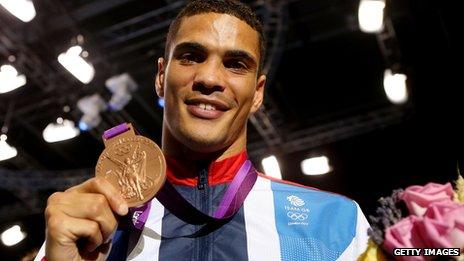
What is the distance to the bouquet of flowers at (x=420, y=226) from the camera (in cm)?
86

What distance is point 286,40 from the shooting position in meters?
7.29

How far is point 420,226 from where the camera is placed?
2.92ft

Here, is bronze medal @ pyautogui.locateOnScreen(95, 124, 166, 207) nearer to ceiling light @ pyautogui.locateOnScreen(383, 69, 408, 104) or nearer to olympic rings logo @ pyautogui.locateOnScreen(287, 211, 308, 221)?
olympic rings logo @ pyautogui.locateOnScreen(287, 211, 308, 221)

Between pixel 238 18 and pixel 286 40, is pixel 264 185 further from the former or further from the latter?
pixel 286 40

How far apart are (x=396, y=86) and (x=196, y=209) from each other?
607 centimetres

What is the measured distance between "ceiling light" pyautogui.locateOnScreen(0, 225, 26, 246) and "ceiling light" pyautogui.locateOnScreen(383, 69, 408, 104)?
7.59m

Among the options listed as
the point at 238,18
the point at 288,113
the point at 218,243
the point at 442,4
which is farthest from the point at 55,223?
the point at 288,113

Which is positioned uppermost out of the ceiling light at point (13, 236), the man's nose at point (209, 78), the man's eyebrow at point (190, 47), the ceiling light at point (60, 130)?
the ceiling light at point (60, 130)

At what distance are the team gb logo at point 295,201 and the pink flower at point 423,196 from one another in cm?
70

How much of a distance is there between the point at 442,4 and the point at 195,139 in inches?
202

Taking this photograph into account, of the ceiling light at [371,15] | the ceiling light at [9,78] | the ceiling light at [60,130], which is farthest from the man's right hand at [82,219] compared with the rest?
the ceiling light at [60,130]

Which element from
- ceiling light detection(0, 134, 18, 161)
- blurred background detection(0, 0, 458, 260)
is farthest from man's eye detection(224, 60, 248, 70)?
ceiling light detection(0, 134, 18, 161)

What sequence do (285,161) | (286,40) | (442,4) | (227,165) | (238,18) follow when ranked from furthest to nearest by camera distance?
(285,161)
(286,40)
(442,4)
(238,18)
(227,165)

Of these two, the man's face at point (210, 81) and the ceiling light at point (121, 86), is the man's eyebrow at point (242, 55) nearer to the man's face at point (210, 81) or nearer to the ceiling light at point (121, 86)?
the man's face at point (210, 81)
